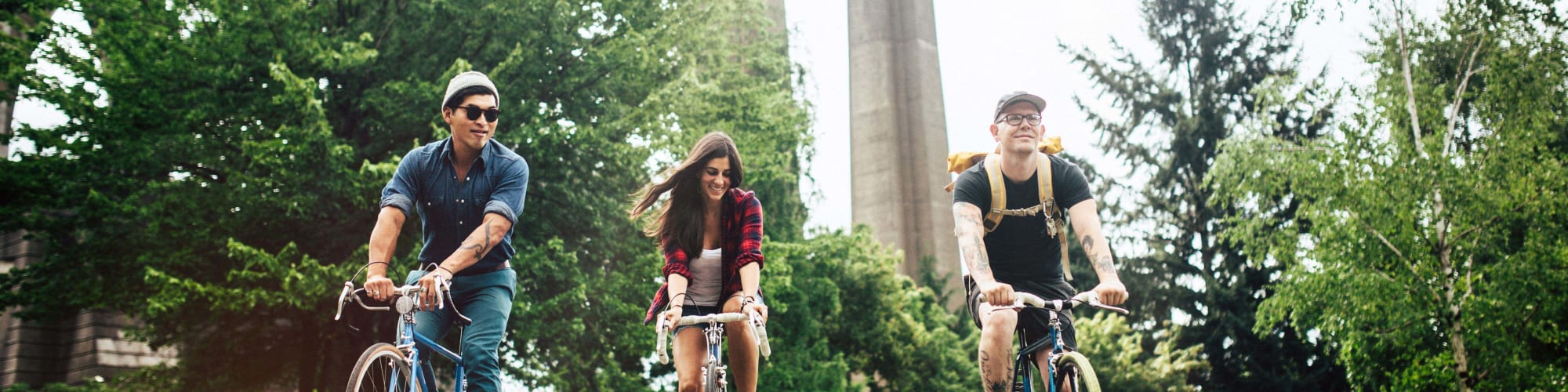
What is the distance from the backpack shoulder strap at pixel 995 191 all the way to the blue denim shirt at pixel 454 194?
6.51ft

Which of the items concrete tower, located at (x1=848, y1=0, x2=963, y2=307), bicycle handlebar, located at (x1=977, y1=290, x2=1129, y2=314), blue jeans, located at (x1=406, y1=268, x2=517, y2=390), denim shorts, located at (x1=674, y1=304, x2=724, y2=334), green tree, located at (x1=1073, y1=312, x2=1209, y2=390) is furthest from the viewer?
concrete tower, located at (x1=848, y1=0, x2=963, y2=307)

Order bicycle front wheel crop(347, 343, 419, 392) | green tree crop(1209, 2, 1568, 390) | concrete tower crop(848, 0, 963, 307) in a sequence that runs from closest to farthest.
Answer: bicycle front wheel crop(347, 343, 419, 392), green tree crop(1209, 2, 1568, 390), concrete tower crop(848, 0, 963, 307)

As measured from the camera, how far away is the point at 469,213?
495 cm

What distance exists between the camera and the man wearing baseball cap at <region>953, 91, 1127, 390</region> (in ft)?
16.8

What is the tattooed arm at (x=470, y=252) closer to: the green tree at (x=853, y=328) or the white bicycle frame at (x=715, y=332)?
the white bicycle frame at (x=715, y=332)

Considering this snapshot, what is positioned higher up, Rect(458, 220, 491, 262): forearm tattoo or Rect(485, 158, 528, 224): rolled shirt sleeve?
Rect(485, 158, 528, 224): rolled shirt sleeve

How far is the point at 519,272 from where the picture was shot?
55.3 ft

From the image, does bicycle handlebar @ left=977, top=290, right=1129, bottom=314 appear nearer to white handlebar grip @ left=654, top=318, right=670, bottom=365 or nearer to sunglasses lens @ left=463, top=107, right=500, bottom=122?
white handlebar grip @ left=654, top=318, right=670, bottom=365

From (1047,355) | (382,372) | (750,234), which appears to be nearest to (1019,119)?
(1047,355)

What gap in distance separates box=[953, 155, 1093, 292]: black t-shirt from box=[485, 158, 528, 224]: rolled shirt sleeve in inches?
72.6

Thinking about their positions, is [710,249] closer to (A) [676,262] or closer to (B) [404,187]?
(A) [676,262]

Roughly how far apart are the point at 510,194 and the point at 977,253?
1.92 m

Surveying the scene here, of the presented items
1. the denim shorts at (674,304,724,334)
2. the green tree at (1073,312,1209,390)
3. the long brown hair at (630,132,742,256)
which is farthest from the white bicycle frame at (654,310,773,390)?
the green tree at (1073,312,1209,390)

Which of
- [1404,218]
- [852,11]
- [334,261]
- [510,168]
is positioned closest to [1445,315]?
[1404,218]
